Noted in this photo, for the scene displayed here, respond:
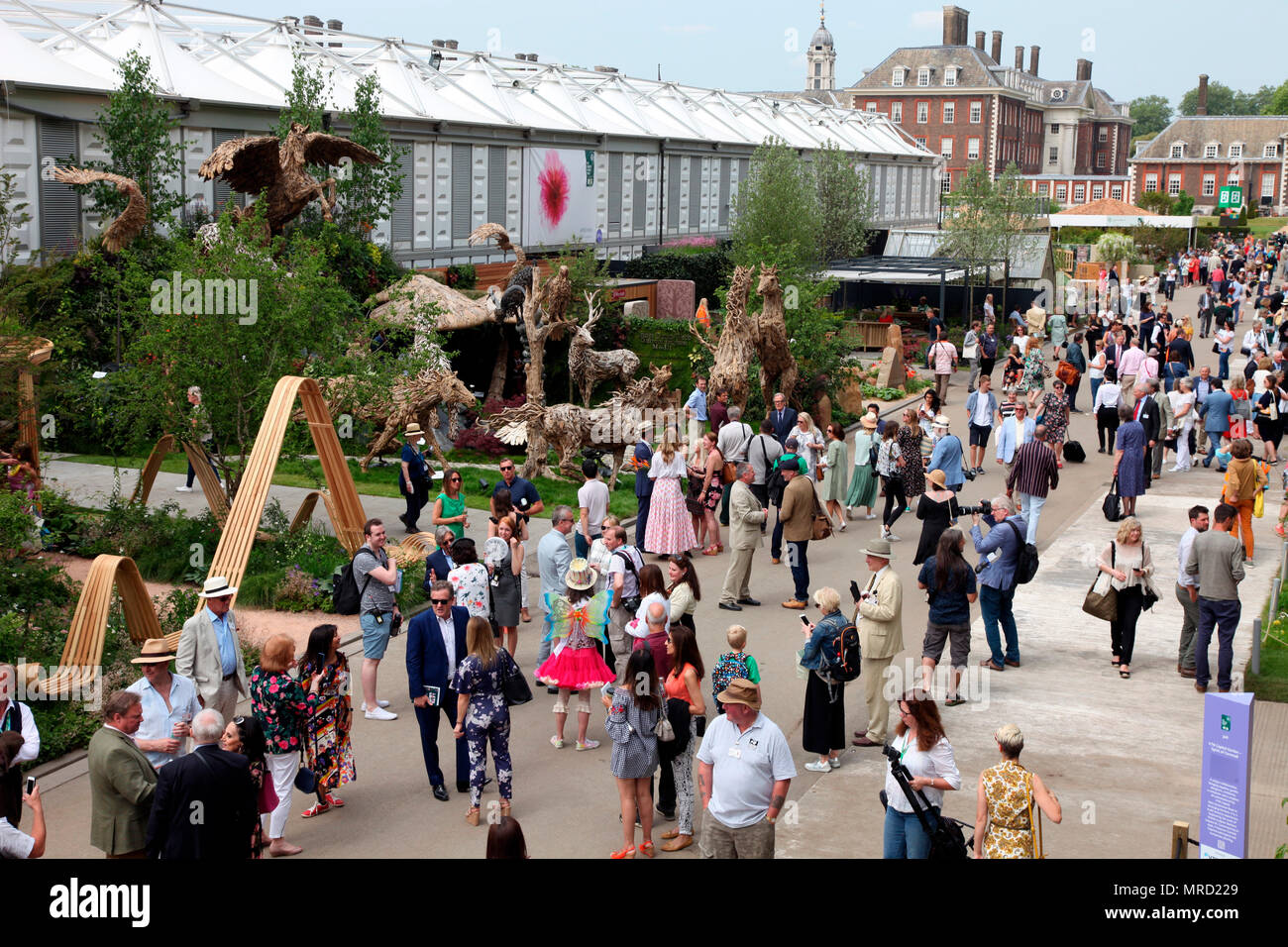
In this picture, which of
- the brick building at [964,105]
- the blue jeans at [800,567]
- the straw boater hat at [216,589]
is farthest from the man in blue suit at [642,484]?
the brick building at [964,105]

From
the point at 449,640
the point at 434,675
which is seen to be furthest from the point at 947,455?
the point at 434,675

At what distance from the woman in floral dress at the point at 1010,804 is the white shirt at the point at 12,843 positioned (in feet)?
16.1

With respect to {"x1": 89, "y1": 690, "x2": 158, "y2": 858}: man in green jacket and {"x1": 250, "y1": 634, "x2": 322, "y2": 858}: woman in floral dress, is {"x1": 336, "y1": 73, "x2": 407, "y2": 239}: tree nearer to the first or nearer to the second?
{"x1": 250, "y1": 634, "x2": 322, "y2": 858}: woman in floral dress

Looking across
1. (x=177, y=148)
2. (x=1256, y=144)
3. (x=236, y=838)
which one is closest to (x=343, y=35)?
(x=177, y=148)

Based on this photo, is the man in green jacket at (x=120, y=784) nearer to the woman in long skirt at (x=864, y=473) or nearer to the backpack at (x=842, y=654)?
the backpack at (x=842, y=654)

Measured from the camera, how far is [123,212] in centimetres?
2183

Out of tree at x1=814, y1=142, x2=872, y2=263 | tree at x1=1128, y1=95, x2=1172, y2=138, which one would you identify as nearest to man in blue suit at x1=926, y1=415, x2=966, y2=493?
tree at x1=814, y1=142, x2=872, y2=263

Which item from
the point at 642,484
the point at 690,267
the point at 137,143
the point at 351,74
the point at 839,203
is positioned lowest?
the point at 642,484

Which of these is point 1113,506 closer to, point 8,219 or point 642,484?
point 642,484

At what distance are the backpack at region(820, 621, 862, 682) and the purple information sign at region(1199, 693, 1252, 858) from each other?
9.82ft

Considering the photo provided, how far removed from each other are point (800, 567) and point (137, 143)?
51.9 feet

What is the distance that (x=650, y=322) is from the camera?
2794cm
